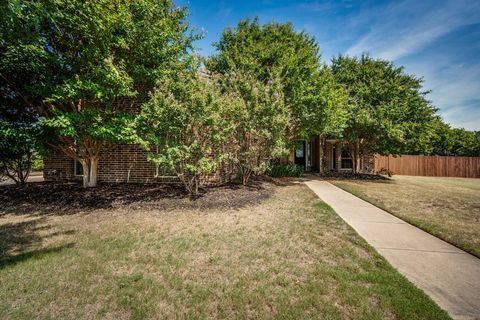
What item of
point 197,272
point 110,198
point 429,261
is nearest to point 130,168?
point 110,198

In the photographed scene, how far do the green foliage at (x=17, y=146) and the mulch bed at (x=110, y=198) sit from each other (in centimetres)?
100

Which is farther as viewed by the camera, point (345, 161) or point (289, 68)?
point (345, 161)

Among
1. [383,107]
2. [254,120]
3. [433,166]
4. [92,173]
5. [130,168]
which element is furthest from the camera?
[433,166]

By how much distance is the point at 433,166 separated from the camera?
2138cm

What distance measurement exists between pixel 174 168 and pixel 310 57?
30.8 feet

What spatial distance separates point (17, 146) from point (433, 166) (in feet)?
96.5

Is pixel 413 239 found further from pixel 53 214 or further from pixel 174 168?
pixel 53 214

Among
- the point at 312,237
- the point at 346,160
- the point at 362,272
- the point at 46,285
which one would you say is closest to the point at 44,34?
the point at 46,285

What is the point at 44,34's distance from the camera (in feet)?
21.6

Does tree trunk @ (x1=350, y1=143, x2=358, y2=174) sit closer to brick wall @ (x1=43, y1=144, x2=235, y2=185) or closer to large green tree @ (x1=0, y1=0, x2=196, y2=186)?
brick wall @ (x1=43, y1=144, x2=235, y2=185)

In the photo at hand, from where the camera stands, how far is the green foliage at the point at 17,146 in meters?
6.70

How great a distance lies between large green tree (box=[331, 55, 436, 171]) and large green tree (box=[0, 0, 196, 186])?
35.5ft

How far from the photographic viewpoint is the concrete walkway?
259 cm

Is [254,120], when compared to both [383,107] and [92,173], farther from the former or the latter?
[383,107]
